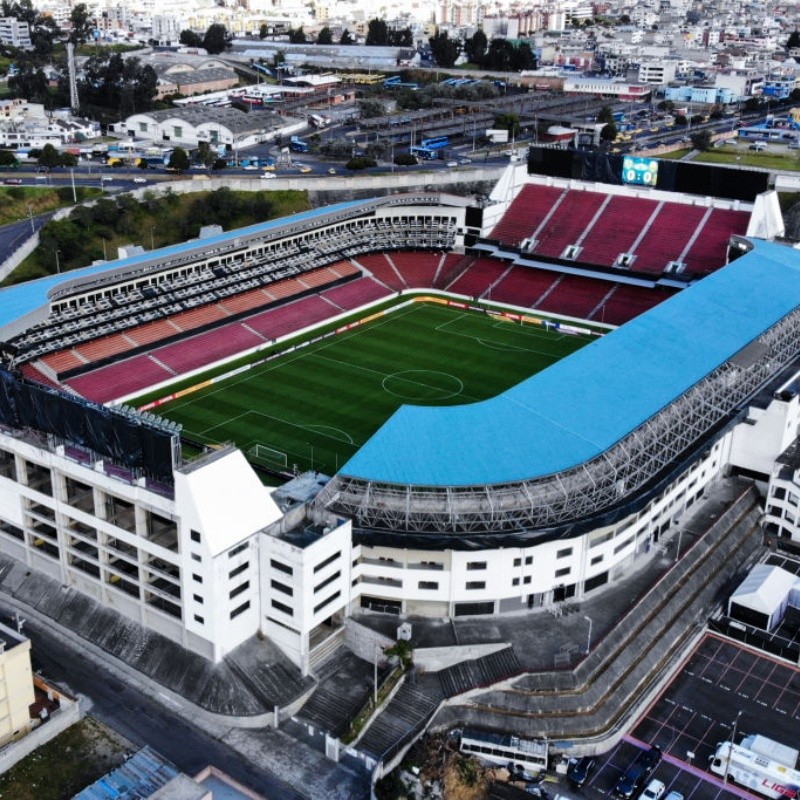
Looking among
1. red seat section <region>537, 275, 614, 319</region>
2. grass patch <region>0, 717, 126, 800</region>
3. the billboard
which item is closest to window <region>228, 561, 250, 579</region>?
grass patch <region>0, 717, 126, 800</region>

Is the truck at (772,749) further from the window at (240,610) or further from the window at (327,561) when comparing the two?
the window at (240,610)

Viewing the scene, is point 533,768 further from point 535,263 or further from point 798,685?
point 535,263

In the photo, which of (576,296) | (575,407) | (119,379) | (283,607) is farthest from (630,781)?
(576,296)

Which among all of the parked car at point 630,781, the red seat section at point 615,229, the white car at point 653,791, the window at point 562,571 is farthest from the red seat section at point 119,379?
the white car at point 653,791

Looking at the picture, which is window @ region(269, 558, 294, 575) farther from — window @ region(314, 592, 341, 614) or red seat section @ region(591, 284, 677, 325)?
red seat section @ region(591, 284, 677, 325)

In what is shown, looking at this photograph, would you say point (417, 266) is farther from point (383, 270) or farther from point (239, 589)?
point (239, 589)
